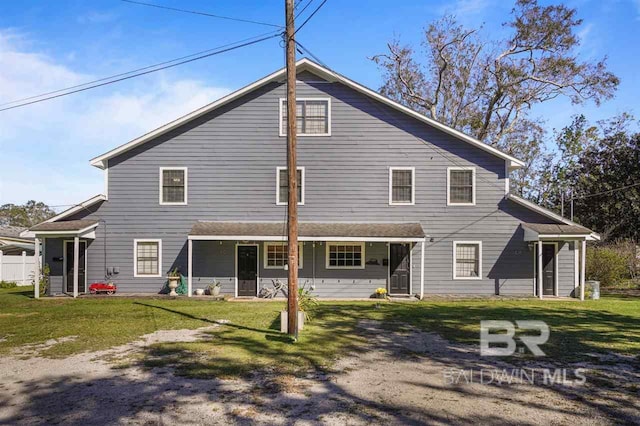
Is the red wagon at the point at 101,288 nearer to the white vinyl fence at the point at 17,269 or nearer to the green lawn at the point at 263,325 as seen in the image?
the green lawn at the point at 263,325

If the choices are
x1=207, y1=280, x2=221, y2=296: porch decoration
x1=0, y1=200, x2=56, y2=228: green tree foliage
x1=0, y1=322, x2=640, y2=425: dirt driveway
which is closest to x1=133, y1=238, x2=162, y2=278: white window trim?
x1=207, y1=280, x2=221, y2=296: porch decoration

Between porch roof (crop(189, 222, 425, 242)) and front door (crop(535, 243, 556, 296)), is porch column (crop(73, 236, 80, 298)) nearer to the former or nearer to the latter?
porch roof (crop(189, 222, 425, 242))

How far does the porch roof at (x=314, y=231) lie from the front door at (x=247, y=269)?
3.54 feet

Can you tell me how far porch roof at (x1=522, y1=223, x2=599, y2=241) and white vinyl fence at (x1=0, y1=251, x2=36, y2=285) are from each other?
25975mm

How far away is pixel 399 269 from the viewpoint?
63.2 ft

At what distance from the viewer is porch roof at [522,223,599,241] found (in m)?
17.8

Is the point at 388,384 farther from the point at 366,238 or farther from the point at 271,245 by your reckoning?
the point at 271,245

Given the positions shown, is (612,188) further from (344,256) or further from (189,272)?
(189,272)

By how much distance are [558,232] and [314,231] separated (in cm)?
898

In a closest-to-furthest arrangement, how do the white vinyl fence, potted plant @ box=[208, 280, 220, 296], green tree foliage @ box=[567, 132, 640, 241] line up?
1. potted plant @ box=[208, 280, 220, 296]
2. the white vinyl fence
3. green tree foliage @ box=[567, 132, 640, 241]

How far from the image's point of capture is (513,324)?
12188mm

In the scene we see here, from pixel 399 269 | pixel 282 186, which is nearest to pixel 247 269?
pixel 282 186

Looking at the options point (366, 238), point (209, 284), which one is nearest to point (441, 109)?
point (366, 238)

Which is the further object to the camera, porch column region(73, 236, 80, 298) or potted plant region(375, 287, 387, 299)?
potted plant region(375, 287, 387, 299)
